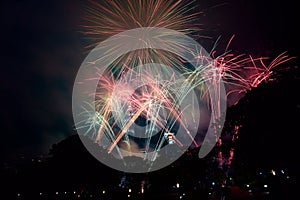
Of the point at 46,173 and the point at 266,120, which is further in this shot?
the point at 46,173

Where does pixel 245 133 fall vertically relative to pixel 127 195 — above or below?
above

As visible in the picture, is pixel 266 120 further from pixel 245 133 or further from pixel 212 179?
pixel 212 179

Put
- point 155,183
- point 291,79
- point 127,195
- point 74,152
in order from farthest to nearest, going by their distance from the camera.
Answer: point 74,152
point 155,183
point 127,195
point 291,79

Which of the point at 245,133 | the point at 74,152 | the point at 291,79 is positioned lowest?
the point at 245,133

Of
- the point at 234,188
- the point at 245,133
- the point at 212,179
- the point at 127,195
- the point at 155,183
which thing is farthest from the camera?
the point at 155,183

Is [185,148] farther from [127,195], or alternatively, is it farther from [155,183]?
[127,195]

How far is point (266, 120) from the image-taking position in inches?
501

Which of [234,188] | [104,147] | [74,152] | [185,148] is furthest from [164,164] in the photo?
[234,188]

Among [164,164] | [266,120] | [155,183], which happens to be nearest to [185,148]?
[164,164]

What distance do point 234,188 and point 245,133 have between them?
17.8 ft

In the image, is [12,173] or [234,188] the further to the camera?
[12,173]

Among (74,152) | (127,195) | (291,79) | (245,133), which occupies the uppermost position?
(74,152)

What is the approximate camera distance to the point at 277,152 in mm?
12336

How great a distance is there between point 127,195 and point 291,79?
10.5 meters
